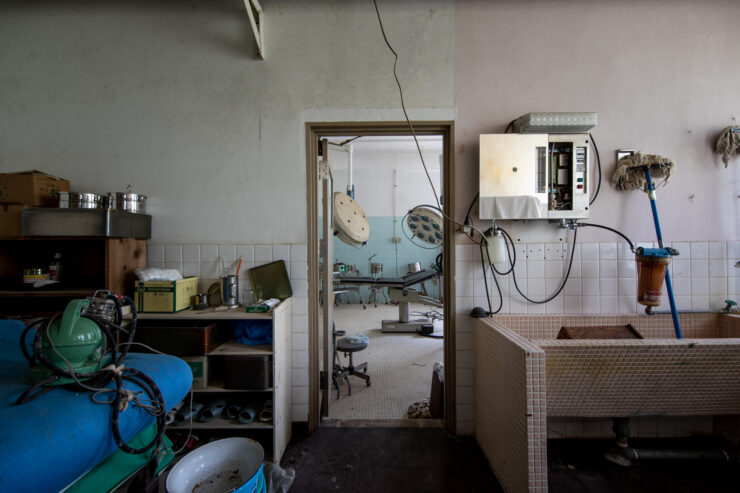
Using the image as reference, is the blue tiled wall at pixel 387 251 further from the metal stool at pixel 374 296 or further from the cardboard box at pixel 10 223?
the cardboard box at pixel 10 223

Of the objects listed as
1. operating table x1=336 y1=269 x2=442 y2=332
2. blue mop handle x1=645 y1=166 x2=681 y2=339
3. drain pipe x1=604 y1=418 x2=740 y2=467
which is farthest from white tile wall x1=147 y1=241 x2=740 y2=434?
operating table x1=336 y1=269 x2=442 y2=332

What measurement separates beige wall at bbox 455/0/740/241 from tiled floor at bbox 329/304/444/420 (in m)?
2.06

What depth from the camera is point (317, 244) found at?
6.84 feet

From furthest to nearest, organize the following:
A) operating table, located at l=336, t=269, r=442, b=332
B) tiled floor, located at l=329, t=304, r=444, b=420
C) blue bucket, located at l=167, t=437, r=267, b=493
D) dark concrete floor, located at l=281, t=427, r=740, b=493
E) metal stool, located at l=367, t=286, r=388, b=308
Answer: metal stool, located at l=367, t=286, r=388, b=308, operating table, located at l=336, t=269, r=442, b=332, tiled floor, located at l=329, t=304, r=444, b=420, dark concrete floor, located at l=281, t=427, r=740, b=493, blue bucket, located at l=167, t=437, r=267, b=493

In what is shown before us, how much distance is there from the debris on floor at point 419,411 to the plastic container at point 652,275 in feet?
5.25

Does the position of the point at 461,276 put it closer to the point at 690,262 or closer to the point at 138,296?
the point at 690,262

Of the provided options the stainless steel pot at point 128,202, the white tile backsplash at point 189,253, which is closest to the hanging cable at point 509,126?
the white tile backsplash at point 189,253

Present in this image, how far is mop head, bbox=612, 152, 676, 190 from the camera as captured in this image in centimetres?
189

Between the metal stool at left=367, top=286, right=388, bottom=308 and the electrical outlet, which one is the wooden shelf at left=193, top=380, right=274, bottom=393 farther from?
the metal stool at left=367, top=286, right=388, bottom=308

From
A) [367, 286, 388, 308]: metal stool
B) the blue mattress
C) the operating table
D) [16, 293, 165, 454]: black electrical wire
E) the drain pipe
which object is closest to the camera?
the blue mattress

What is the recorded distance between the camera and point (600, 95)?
2.02 meters

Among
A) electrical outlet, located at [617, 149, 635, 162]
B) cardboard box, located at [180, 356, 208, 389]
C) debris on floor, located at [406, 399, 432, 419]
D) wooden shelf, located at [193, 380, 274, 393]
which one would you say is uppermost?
electrical outlet, located at [617, 149, 635, 162]

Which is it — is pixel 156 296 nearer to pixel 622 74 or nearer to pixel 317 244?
pixel 317 244

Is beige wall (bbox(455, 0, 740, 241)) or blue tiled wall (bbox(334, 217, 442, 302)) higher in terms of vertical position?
beige wall (bbox(455, 0, 740, 241))
